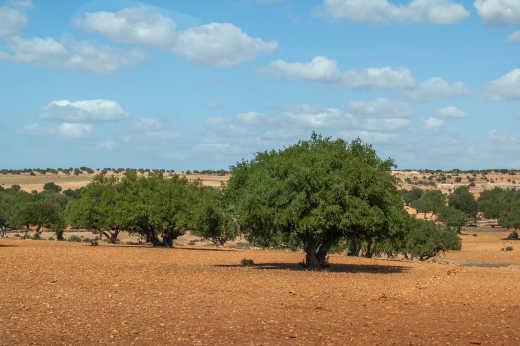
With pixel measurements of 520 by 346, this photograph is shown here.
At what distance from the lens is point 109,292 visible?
2370cm

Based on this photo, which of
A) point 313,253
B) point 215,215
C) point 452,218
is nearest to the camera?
point 313,253

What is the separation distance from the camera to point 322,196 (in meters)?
32.5

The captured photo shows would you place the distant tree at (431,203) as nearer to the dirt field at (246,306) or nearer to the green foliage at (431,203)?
the green foliage at (431,203)

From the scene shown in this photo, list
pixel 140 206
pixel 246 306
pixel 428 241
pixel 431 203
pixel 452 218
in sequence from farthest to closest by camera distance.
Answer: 1. pixel 431 203
2. pixel 452 218
3. pixel 428 241
4. pixel 140 206
5. pixel 246 306

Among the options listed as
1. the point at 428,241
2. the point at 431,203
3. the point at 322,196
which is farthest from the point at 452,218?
the point at 322,196

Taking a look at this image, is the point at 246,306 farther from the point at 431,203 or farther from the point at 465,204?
the point at 465,204

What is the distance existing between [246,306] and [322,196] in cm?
1252

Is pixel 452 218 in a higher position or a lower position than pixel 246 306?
higher

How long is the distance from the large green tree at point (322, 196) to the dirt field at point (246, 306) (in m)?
2.61

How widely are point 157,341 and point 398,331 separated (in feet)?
21.9

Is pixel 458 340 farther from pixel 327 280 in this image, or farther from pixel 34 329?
pixel 327 280

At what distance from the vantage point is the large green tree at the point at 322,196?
32.2 m

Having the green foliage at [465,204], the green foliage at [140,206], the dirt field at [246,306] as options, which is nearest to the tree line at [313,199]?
the dirt field at [246,306]

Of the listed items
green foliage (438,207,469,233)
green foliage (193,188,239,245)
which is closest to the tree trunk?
green foliage (193,188,239,245)
